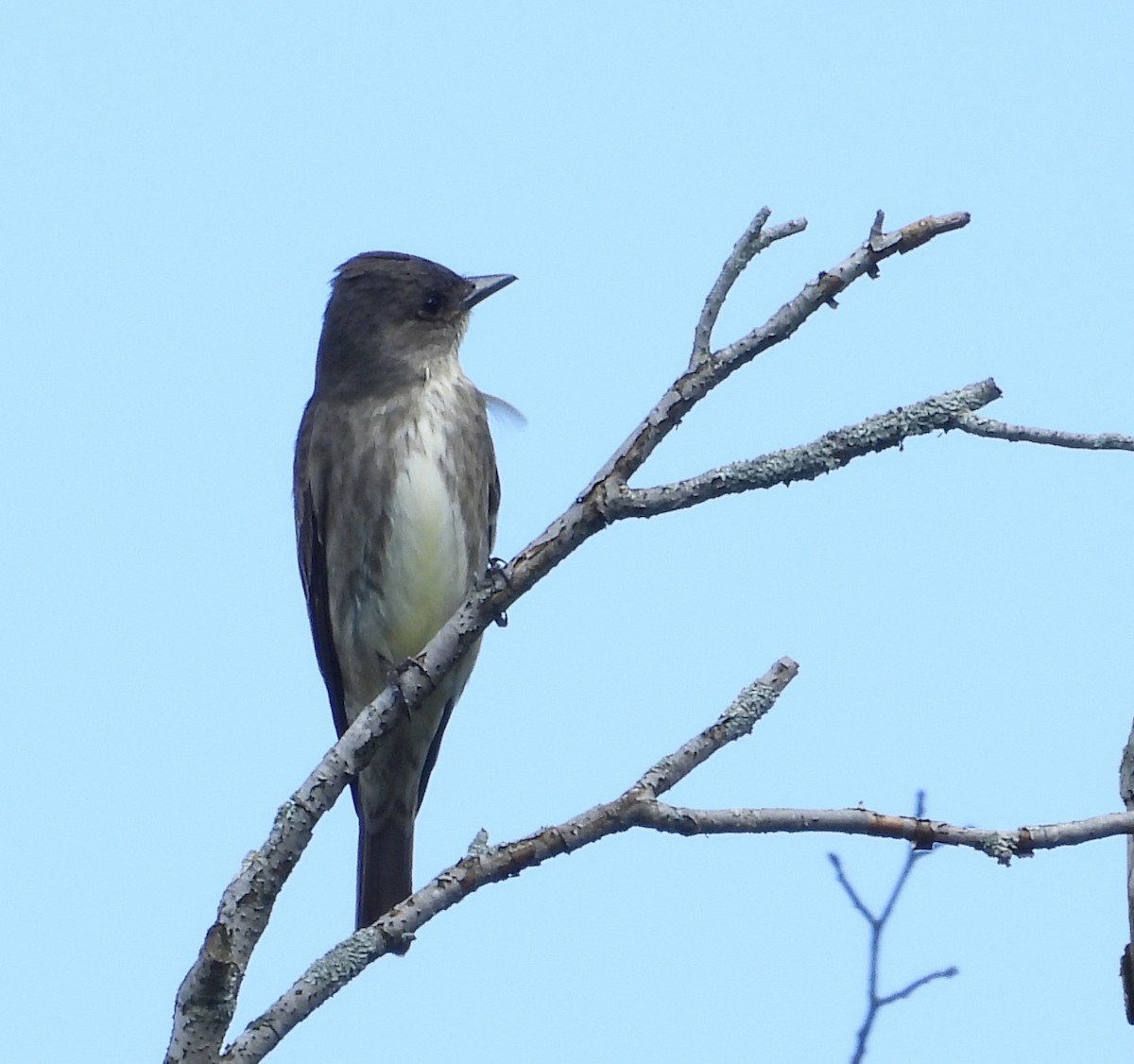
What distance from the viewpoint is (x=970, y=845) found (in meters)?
3.74

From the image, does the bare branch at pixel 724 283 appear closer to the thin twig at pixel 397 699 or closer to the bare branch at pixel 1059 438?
the thin twig at pixel 397 699

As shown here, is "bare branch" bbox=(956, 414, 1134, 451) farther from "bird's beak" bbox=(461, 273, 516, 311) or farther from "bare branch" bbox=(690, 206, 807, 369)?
"bird's beak" bbox=(461, 273, 516, 311)

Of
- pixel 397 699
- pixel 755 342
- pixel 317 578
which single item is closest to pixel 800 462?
pixel 755 342

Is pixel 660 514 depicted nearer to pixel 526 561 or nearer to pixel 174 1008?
pixel 526 561

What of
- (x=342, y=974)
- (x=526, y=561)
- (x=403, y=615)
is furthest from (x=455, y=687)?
(x=342, y=974)

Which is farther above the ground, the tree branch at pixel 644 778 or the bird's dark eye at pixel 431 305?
the bird's dark eye at pixel 431 305

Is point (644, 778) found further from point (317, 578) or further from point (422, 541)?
point (317, 578)

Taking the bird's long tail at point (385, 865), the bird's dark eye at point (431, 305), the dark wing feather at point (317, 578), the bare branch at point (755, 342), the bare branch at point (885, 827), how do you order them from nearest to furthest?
the bare branch at point (885, 827)
the bare branch at point (755, 342)
the bird's long tail at point (385, 865)
the dark wing feather at point (317, 578)
the bird's dark eye at point (431, 305)

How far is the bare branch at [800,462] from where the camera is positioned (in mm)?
4137

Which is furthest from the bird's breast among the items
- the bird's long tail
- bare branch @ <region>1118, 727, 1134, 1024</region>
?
bare branch @ <region>1118, 727, 1134, 1024</region>

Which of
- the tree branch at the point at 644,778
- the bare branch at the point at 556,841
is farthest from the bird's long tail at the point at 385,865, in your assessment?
the bare branch at the point at 556,841

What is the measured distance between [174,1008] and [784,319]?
2.09 m

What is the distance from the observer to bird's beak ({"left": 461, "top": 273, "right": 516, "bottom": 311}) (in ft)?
25.7

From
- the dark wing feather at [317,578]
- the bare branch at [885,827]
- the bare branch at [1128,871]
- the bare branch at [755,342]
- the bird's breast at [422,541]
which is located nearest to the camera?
the bare branch at [885,827]
